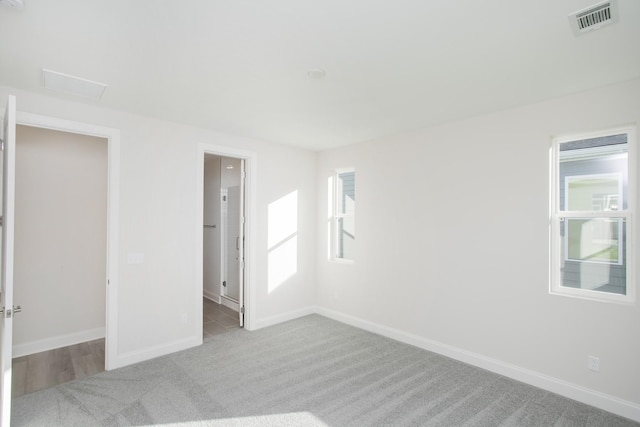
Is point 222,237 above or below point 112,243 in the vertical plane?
below

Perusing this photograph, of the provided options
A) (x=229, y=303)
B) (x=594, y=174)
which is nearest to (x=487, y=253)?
(x=594, y=174)

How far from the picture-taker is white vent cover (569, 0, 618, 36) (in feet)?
5.60

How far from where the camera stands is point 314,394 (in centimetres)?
285

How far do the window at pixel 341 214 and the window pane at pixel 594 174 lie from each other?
104 inches

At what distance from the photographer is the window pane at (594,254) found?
2.75 meters

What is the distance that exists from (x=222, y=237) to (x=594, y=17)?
5440mm

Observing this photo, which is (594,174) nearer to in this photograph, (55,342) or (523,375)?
(523,375)

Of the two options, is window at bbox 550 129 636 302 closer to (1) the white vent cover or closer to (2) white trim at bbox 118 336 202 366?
(1) the white vent cover

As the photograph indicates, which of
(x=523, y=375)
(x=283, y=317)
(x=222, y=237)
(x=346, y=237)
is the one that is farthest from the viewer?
(x=222, y=237)

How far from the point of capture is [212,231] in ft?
20.3

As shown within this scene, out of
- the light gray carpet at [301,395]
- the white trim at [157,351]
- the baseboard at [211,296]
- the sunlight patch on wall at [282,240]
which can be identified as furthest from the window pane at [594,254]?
the baseboard at [211,296]

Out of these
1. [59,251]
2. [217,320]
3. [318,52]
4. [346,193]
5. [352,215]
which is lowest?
[217,320]

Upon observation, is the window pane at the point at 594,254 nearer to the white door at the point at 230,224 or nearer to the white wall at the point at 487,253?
the white wall at the point at 487,253

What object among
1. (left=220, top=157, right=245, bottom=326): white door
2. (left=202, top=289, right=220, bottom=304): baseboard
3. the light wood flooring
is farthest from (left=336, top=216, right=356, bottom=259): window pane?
(left=202, top=289, right=220, bottom=304): baseboard
